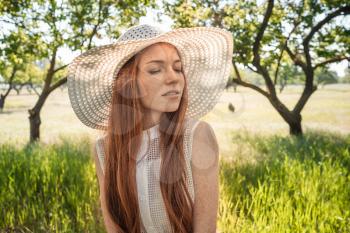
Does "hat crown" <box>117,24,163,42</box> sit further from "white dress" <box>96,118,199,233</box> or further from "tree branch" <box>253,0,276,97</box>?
"tree branch" <box>253,0,276,97</box>

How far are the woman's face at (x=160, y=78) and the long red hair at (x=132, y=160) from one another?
0.06 meters

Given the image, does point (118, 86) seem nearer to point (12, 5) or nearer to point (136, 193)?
point (136, 193)

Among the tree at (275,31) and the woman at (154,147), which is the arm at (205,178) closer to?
the woman at (154,147)

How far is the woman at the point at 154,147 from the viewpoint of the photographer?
1.71 m

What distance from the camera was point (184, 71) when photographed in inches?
91.4

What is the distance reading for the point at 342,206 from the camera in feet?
11.6

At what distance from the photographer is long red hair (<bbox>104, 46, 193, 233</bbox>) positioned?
1.73 m

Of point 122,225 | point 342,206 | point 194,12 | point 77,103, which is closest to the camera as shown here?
point 122,225

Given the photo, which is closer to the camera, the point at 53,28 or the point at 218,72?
the point at 218,72

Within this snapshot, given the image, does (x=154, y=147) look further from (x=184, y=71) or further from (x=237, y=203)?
(x=237, y=203)

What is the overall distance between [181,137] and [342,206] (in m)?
2.48

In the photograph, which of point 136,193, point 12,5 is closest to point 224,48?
point 136,193

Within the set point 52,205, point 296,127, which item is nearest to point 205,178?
point 52,205

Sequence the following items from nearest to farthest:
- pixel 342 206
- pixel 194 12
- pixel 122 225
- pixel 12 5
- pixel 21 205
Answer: pixel 122 225
pixel 342 206
pixel 21 205
pixel 12 5
pixel 194 12
